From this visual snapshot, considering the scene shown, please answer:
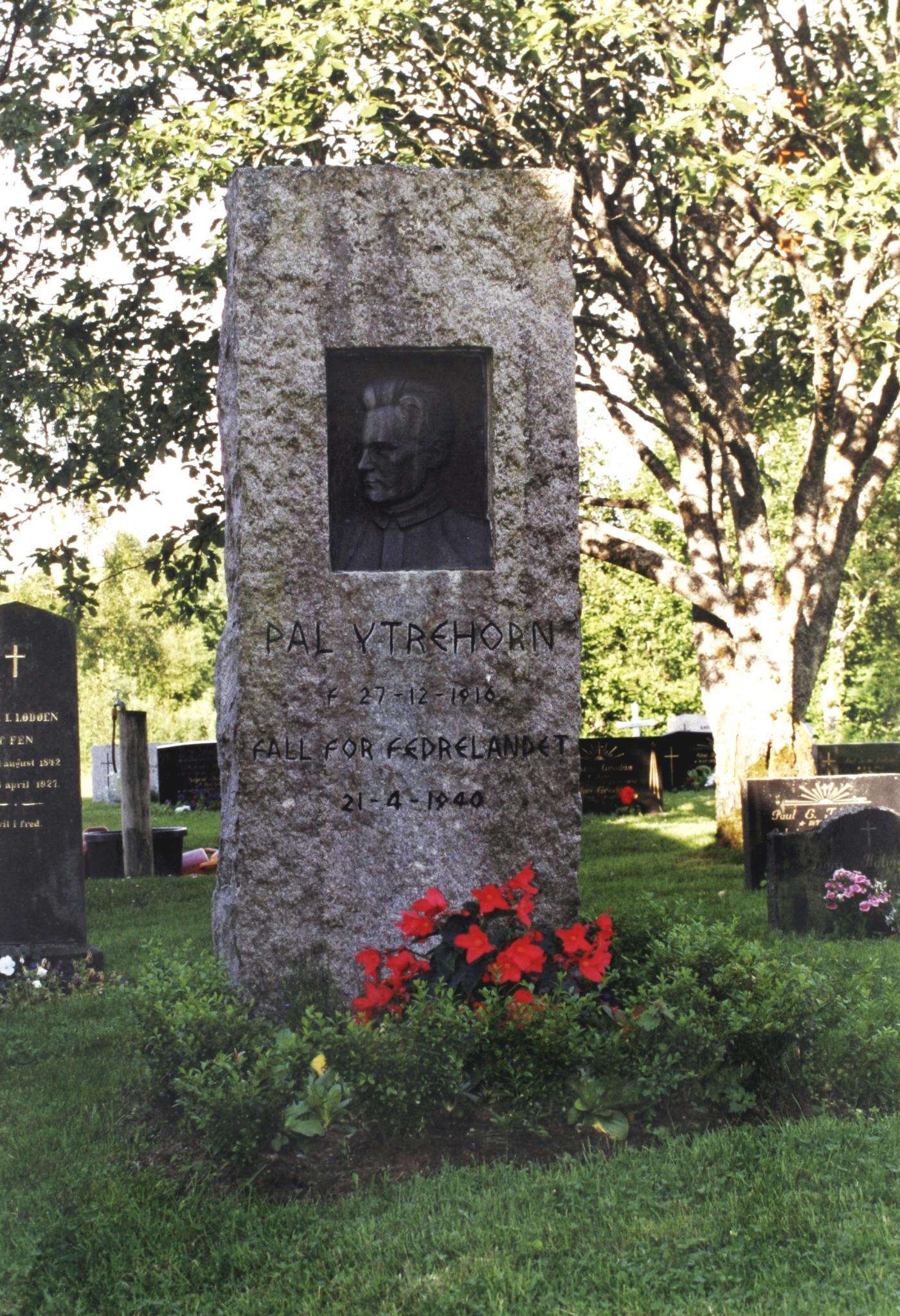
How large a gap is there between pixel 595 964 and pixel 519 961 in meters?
0.31

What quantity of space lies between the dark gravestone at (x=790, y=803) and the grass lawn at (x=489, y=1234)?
22.4ft

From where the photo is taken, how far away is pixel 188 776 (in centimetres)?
2322

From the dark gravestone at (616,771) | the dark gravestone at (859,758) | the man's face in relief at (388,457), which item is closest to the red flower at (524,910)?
the man's face in relief at (388,457)

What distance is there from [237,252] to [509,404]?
135 centimetres

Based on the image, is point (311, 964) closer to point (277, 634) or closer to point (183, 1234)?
point (277, 634)

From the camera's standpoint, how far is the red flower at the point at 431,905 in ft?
16.9

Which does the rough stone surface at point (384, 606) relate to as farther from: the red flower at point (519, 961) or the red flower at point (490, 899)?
the red flower at point (519, 961)

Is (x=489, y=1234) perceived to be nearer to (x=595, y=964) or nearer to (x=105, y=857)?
(x=595, y=964)

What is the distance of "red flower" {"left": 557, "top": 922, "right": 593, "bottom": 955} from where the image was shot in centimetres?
515

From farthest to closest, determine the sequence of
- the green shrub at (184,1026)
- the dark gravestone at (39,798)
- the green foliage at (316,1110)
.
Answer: the dark gravestone at (39,798) → the green shrub at (184,1026) → the green foliage at (316,1110)

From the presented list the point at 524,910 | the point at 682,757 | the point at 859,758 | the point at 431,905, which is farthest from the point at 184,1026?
the point at 682,757

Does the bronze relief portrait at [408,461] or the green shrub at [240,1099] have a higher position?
the bronze relief portrait at [408,461]

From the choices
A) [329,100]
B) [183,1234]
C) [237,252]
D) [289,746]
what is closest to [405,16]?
[329,100]

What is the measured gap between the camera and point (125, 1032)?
245 inches
